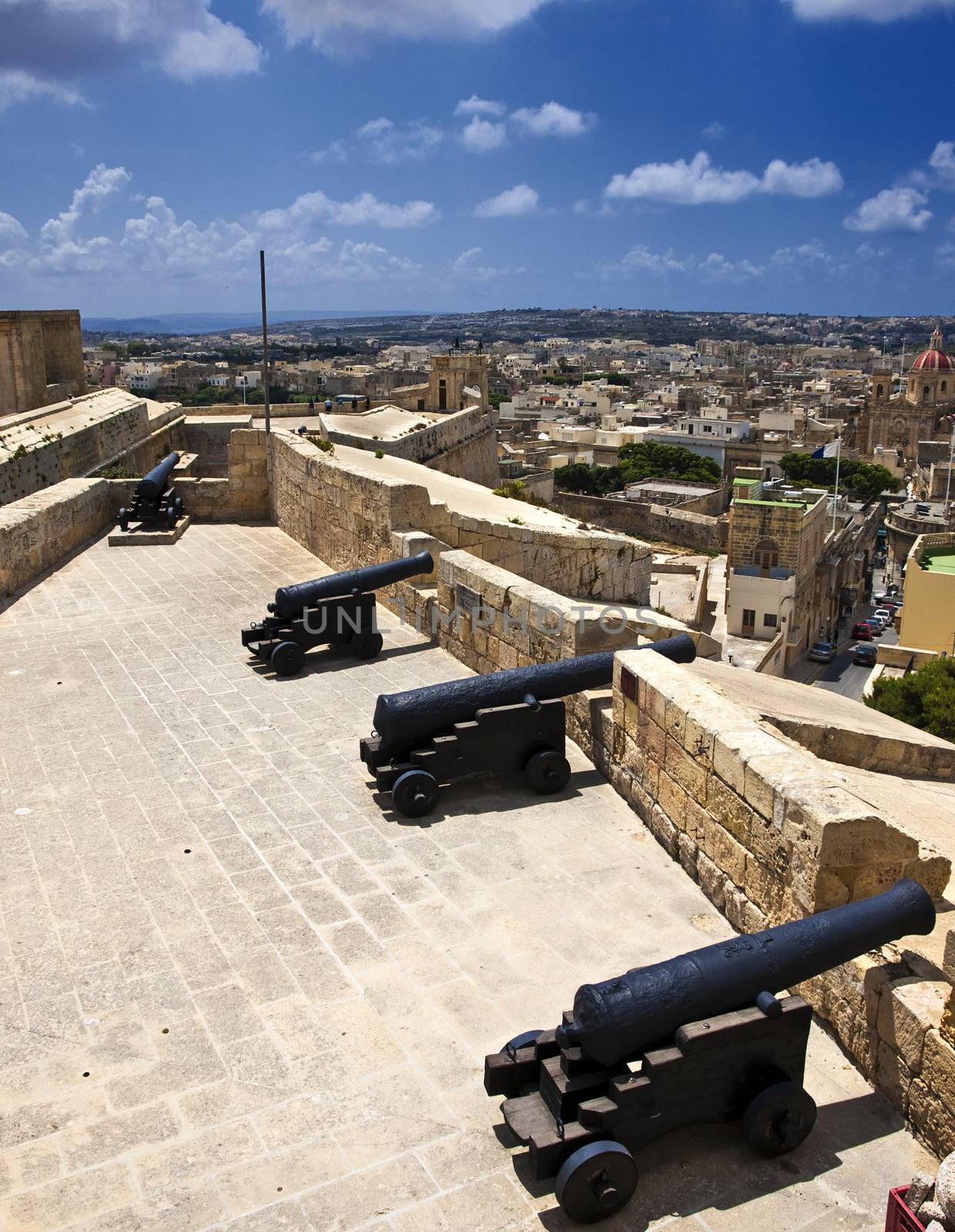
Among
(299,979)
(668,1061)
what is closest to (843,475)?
(299,979)

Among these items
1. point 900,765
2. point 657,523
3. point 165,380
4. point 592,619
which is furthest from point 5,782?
point 165,380

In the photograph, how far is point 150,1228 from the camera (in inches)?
95.3

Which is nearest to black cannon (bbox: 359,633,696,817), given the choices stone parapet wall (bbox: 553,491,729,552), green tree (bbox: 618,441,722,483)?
stone parapet wall (bbox: 553,491,729,552)

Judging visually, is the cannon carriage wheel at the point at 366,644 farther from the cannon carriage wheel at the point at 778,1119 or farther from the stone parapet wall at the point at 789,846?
the cannon carriage wheel at the point at 778,1119

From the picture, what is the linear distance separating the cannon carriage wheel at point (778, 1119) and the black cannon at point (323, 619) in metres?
4.28

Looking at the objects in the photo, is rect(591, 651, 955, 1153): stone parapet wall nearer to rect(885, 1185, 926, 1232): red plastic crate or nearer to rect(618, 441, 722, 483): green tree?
rect(885, 1185, 926, 1232): red plastic crate

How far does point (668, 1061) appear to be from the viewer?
2480mm

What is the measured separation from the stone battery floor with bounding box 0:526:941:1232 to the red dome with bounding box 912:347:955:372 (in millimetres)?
92251

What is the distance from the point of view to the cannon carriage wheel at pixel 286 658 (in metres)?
6.29

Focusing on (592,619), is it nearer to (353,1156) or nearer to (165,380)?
(353,1156)

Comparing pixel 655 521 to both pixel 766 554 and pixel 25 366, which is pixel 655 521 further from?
pixel 25 366

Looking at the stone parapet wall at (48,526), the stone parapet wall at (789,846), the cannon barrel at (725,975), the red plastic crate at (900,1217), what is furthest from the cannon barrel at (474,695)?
the stone parapet wall at (48,526)

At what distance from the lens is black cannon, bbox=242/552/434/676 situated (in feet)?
21.1

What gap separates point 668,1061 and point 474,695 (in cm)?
223
